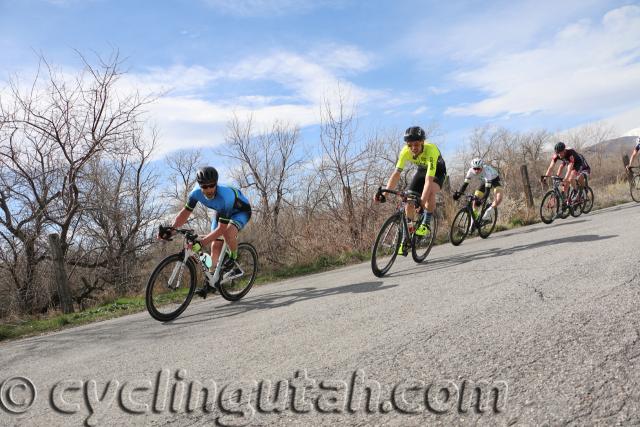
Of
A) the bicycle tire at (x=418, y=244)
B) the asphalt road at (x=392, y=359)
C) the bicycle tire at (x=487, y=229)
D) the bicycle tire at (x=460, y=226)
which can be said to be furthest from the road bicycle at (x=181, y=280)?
the bicycle tire at (x=487, y=229)

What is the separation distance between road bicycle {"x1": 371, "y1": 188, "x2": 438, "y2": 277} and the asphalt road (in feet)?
4.68

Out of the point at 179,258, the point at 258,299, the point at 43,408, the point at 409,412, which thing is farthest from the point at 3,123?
the point at 409,412

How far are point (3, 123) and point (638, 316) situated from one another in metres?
14.2

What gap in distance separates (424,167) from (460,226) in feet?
8.72

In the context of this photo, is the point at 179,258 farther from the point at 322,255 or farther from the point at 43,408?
the point at 322,255

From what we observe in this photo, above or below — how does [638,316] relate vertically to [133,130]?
below

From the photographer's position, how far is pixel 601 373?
7.48 feet

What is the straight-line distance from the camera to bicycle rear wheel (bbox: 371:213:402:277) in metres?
7.31

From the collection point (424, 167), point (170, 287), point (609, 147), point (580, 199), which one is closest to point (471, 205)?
point (424, 167)

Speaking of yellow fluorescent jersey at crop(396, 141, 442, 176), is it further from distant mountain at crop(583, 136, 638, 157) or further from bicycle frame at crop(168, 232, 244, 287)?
distant mountain at crop(583, 136, 638, 157)

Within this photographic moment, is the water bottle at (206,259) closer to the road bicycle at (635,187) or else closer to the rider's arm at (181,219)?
the rider's arm at (181,219)

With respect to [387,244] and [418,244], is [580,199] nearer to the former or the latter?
[418,244]

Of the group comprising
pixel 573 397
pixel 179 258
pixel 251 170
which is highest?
pixel 251 170

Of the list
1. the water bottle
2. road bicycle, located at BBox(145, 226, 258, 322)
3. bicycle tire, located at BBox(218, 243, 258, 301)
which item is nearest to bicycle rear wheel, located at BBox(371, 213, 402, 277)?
bicycle tire, located at BBox(218, 243, 258, 301)
